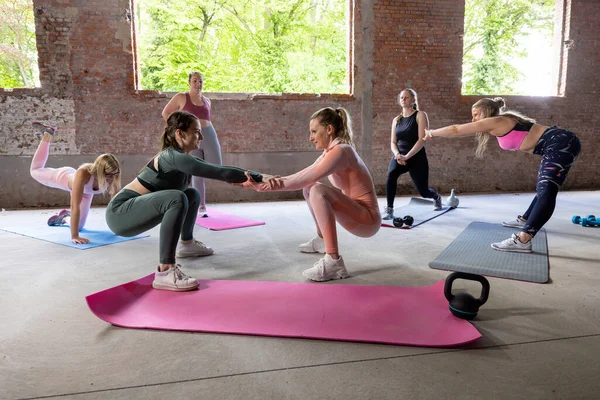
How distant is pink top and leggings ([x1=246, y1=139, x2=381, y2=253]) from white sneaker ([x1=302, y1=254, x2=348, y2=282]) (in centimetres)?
8

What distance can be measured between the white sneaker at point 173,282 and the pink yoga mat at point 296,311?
0.04 metres

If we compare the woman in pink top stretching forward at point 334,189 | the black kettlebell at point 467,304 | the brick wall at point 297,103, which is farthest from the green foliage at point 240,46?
the black kettlebell at point 467,304

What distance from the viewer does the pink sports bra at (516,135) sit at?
138 inches

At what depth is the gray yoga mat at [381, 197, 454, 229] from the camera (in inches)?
187

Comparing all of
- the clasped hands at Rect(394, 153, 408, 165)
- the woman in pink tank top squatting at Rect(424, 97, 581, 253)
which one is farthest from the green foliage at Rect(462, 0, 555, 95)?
the woman in pink tank top squatting at Rect(424, 97, 581, 253)

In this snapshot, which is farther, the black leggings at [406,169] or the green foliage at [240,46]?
the green foliage at [240,46]

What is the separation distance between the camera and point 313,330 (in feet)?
6.36

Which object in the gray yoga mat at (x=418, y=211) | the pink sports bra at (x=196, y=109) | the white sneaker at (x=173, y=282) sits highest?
the pink sports bra at (x=196, y=109)

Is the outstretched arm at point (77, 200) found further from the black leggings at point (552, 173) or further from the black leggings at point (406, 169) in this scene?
the black leggings at point (552, 173)

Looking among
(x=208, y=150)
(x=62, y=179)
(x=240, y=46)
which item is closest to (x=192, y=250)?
(x=208, y=150)

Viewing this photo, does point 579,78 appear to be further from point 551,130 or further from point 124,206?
point 124,206

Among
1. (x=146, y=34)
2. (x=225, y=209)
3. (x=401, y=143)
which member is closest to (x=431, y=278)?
(x=401, y=143)

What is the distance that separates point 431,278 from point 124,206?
2089mm

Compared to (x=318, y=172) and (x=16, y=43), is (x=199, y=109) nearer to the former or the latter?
(x=318, y=172)
